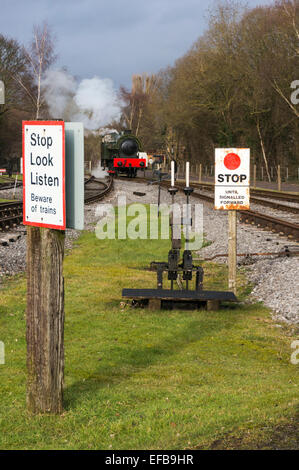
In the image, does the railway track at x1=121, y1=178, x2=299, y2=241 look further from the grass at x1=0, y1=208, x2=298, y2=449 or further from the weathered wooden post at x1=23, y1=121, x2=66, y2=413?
the weathered wooden post at x1=23, y1=121, x2=66, y2=413

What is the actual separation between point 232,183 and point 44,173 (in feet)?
16.7

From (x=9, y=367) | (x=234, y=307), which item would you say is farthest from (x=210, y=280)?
(x=9, y=367)

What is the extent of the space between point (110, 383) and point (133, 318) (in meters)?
2.54

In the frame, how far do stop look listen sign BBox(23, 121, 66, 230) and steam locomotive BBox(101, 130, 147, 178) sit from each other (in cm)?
3892

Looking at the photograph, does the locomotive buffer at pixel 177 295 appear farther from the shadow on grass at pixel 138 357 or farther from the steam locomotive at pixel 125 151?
the steam locomotive at pixel 125 151

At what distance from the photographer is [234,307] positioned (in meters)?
9.20

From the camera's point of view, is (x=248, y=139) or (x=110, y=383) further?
(x=248, y=139)

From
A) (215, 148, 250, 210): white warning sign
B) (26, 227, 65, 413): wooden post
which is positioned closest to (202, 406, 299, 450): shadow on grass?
(26, 227, 65, 413): wooden post

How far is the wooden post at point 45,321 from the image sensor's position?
5.01m

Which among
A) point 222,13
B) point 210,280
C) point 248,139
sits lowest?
point 210,280

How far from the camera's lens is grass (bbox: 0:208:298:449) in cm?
457

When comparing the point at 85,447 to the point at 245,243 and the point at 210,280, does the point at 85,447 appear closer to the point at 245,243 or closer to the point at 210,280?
the point at 210,280

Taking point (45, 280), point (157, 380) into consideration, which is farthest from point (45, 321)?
point (157, 380)

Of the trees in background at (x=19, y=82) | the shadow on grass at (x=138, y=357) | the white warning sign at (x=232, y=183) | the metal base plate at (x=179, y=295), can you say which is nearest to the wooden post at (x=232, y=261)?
the white warning sign at (x=232, y=183)
